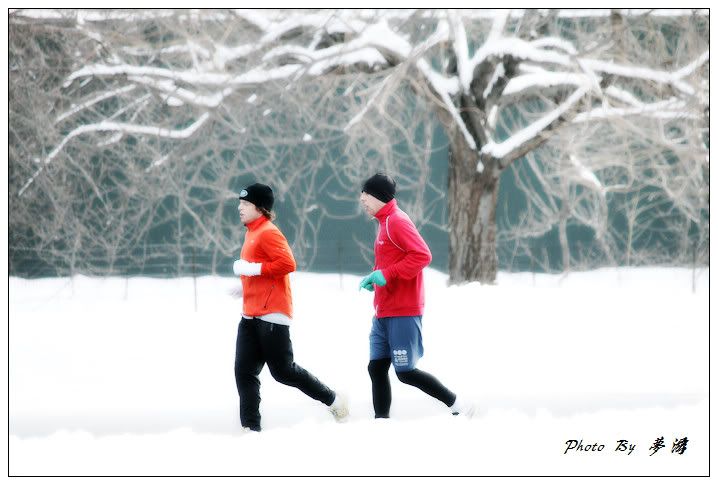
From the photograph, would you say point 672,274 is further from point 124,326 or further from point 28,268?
point 28,268

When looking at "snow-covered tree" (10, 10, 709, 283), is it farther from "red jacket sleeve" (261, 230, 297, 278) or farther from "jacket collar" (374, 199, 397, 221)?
"red jacket sleeve" (261, 230, 297, 278)

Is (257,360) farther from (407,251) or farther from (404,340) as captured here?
(407,251)

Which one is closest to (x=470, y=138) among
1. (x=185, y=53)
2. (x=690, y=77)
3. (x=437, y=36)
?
(x=437, y=36)

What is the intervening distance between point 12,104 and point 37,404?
5341mm

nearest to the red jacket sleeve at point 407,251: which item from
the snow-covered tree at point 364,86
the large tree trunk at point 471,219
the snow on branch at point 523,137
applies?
the snow-covered tree at point 364,86

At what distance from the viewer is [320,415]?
254 inches

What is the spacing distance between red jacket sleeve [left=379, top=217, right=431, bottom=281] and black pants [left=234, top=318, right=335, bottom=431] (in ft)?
2.47

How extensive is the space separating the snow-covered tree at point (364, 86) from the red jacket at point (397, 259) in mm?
4695

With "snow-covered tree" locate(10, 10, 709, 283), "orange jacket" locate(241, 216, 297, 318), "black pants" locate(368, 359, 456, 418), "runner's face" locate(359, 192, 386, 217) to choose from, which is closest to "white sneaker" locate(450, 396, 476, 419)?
"black pants" locate(368, 359, 456, 418)

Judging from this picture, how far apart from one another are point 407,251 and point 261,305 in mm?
913

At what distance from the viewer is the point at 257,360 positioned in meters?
5.61

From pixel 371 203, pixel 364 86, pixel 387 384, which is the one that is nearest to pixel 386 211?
pixel 371 203

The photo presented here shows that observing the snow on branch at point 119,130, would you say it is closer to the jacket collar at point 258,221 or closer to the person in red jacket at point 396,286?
the jacket collar at point 258,221

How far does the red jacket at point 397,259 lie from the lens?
5332 millimetres
